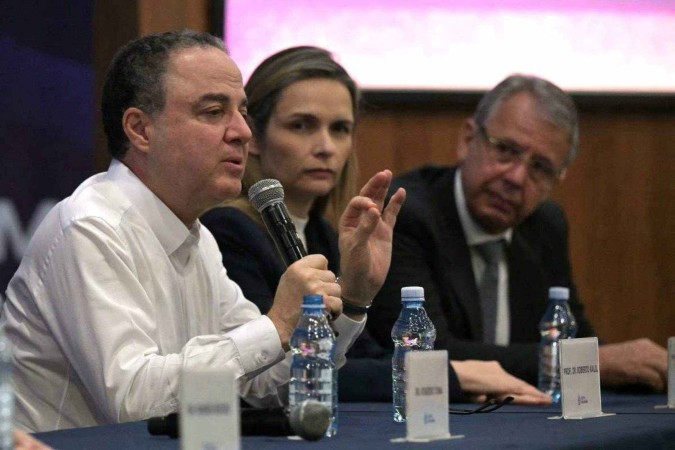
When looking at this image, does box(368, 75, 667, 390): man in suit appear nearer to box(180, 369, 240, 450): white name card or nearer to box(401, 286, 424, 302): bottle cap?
box(401, 286, 424, 302): bottle cap

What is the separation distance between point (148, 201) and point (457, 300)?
127 centimetres

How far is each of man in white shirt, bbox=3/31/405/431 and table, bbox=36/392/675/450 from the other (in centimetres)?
19

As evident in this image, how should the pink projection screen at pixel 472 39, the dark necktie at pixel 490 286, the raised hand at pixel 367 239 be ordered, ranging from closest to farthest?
the raised hand at pixel 367 239
the dark necktie at pixel 490 286
the pink projection screen at pixel 472 39

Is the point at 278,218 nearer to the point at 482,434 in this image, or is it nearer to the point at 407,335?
the point at 407,335

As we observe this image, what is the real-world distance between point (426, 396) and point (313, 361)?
238mm

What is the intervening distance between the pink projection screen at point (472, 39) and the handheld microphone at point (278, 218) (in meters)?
1.81

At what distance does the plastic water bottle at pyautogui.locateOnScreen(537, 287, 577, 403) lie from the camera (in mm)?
2949

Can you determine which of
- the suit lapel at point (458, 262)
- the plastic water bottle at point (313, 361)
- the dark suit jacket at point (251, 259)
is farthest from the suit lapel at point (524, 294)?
the plastic water bottle at point (313, 361)

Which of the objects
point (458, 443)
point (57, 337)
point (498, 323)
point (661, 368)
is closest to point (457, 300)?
point (498, 323)

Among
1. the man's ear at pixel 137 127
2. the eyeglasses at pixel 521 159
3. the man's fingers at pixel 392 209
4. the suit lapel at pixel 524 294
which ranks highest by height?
the eyeglasses at pixel 521 159

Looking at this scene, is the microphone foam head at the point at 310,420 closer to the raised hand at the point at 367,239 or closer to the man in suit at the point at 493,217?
the raised hand at the point at 367,239

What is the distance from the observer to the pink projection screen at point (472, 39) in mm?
3975

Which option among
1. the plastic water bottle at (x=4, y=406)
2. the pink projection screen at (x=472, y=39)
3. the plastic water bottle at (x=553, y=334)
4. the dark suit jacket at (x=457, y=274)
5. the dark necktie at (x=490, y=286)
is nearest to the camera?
the plastic water bottle at (x=4, y=406)

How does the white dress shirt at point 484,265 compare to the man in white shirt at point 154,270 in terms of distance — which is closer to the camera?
the man in white shirt at point 154,270
